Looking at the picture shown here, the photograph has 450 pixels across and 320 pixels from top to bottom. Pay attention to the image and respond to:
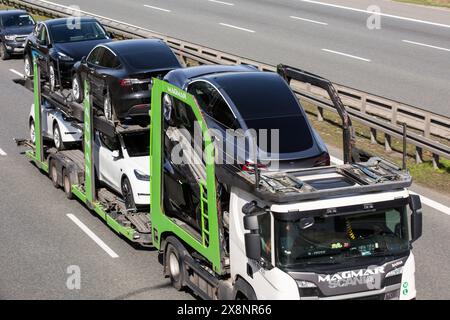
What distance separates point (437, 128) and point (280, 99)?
737 centimetres

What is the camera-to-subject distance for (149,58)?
15.8 meters

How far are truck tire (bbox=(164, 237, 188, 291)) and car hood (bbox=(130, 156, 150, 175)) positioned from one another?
2.10m

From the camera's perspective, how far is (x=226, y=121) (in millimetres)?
12891

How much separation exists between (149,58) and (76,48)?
164 inches

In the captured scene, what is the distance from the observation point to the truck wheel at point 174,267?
1194cm

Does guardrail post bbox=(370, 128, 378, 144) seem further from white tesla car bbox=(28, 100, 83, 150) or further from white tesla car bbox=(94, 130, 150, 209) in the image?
white tesla car bbox=(94, 130, 150, 209)

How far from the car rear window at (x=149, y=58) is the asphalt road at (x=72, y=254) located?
10.00 feet

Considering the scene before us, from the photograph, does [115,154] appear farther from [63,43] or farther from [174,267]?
[63,43]

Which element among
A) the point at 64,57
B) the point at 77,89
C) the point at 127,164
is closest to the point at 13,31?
the point at 64,57

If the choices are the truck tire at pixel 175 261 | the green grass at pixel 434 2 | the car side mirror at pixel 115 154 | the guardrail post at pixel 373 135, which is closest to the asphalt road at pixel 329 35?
the green grass at pixel 434 2

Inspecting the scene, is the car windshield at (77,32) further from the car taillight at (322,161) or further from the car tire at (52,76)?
the car taillight at (322,161)
